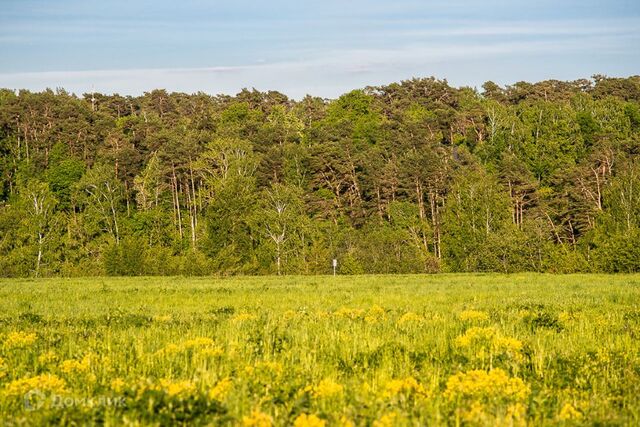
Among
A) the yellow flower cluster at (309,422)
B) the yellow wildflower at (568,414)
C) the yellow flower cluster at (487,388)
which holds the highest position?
the yellow flower cluster at (309,422)

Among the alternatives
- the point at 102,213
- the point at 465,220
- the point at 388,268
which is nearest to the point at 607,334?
the point at 388,268

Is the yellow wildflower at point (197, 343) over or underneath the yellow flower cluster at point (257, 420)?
underneath

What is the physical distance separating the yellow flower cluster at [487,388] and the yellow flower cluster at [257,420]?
2.29m

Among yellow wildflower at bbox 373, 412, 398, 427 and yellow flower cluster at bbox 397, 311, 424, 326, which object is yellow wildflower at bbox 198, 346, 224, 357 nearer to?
yellow wildflower at bbox 373, 412, 398, 427

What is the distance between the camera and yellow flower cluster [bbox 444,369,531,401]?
7266 millimetres

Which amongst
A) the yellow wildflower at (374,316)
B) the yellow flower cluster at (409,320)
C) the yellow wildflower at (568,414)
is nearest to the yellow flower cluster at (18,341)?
the yellow wildflower at (374,316)

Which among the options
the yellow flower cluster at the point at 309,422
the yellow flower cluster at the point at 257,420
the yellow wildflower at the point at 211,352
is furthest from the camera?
the yellow wildflower at the point at 211,352

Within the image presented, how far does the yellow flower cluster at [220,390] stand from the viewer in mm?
7036

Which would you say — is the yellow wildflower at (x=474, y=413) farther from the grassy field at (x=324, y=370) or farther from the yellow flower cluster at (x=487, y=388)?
the yellow flower cluster at (x=487, y=388)

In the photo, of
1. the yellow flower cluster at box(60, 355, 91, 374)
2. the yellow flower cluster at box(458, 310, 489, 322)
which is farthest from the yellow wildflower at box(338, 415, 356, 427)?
the yellow flower cluster at box(458, 310, 489, 322)

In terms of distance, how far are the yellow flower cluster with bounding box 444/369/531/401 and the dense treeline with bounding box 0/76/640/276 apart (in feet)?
155

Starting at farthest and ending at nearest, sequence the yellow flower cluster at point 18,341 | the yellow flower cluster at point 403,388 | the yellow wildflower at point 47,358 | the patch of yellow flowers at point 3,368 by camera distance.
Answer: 1. the yellow flower cluster at point 18,341
2. the yellow wildflower at point 47,358
3. the patch of yellow flowers at point 3,368
4. the yellow flower cluster at point 403,388
